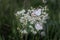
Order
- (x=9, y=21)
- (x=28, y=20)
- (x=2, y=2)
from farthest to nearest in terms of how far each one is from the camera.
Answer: (x=2, y=2) < (x=9, y=21) < (x=28, y=20)

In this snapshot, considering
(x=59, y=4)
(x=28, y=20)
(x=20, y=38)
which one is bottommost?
(x=20, y=38)

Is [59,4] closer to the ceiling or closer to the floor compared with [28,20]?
closer to the ceiling

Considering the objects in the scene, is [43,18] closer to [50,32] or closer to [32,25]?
[32,25]

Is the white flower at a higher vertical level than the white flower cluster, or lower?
lower

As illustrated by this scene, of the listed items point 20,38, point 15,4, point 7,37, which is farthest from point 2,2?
point 20,38

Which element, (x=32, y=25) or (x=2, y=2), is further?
(x=2, y=2)

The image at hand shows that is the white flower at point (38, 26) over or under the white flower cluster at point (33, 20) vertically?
under

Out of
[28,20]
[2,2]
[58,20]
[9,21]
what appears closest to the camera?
[28,20]

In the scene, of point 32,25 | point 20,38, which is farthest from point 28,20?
point 20,38

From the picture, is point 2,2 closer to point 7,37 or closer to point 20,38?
point 7,37
